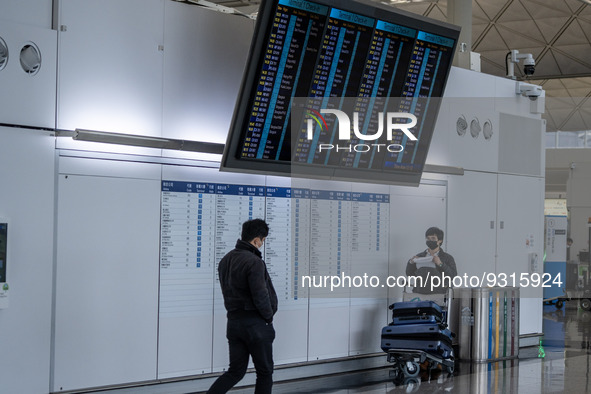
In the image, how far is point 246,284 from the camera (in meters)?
6.61

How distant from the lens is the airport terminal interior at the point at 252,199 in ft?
21.8

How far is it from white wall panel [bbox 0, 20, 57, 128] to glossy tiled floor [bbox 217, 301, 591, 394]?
3347mm

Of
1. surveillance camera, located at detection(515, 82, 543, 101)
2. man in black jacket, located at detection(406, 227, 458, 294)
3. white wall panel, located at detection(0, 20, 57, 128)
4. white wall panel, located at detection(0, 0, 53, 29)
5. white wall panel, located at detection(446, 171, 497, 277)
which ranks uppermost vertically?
surveillance camera, located at detection(515, 82, 543, 101)

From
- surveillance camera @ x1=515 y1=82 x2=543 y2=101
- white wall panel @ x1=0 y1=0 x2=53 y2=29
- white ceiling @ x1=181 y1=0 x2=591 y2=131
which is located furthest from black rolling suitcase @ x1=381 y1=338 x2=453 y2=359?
white ceiling @ x1=181 y1=0 x2=591 y2=131

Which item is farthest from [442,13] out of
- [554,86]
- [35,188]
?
[35,188]

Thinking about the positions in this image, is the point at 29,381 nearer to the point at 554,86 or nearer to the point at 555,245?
the point at 555,245

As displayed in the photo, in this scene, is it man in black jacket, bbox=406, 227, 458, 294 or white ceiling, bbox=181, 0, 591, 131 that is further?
white ceiling, bbox=181, 0, 591, 131

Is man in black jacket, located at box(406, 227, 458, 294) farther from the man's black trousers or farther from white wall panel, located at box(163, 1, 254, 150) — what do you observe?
the man's black trousers

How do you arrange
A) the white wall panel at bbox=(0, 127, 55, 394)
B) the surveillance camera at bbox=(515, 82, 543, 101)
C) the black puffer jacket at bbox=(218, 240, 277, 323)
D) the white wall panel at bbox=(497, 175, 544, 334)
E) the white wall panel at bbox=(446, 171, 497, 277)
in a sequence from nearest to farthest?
1. the white wall panel at bbox=(0, 127, 55, 394)
2. the black puffer jacket at bbox=(218, 240, 277, 323)
3. the white wall panel at bbox=(446, 171, 497, 277)
4. the white wall panel at bbox=(497, 175, 544, 334)
5. the surveillance camera at bbox=(515, 82, 543, 101)

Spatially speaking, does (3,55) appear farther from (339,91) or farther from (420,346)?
(420,346)

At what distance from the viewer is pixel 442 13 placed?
24469mm

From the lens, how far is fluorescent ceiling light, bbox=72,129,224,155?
6680mm

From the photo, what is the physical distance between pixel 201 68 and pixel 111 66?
3.35 ft

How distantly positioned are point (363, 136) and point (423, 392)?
107 inches
